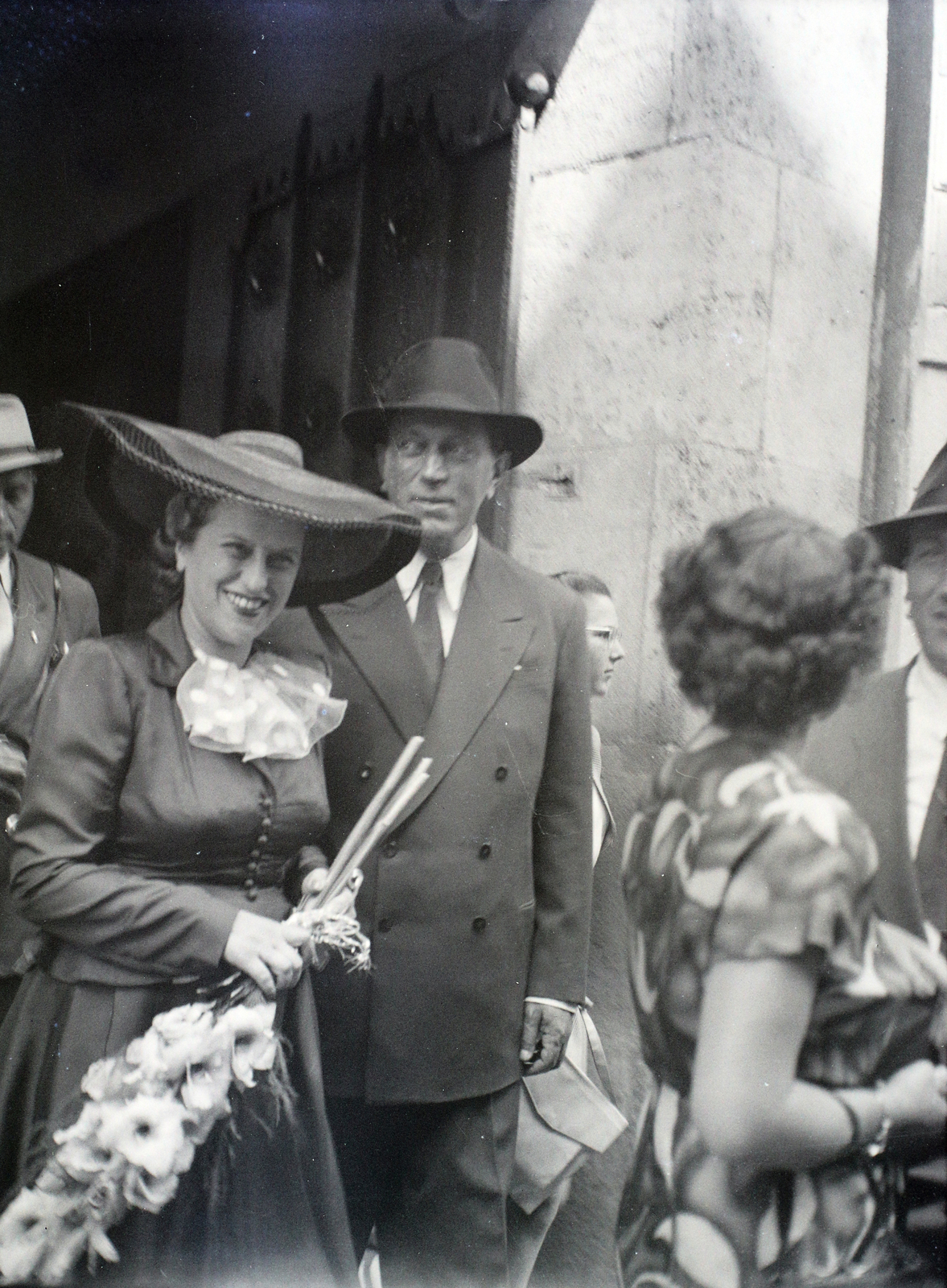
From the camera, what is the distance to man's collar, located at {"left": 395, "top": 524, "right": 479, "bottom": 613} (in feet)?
8.54

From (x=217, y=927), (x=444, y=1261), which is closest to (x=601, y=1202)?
(x=444, y=1261)

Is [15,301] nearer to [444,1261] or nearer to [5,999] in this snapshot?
[5,999]

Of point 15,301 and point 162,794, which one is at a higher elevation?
point 15,301

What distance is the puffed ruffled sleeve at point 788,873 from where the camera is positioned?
2049mm

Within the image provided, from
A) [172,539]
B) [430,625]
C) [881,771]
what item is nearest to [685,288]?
[430,625]

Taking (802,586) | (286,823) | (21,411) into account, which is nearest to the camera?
(802,586)

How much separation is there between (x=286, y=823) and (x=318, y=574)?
564 mm

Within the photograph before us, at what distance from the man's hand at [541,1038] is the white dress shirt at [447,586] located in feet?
2.85

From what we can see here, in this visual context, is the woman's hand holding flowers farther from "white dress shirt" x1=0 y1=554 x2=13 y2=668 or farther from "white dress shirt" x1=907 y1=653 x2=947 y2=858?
"white dress shirt" x1=907 y1=653 x2=947 y2=858

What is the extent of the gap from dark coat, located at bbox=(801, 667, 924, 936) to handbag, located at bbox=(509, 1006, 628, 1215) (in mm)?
796

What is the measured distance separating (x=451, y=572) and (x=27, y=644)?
1.00 meters

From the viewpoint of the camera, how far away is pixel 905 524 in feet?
8.65

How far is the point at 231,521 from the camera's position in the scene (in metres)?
2.46

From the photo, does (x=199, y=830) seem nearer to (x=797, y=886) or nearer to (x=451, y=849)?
(x=451, y=849)
